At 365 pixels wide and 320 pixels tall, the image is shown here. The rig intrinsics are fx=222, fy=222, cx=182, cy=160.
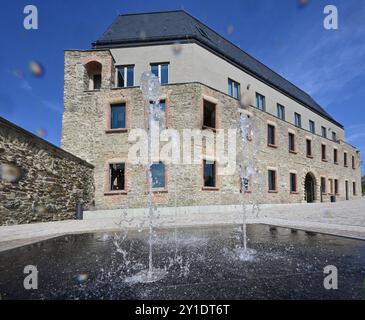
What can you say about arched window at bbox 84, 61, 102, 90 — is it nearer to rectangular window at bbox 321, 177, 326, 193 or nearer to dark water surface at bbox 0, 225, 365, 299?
dark water surface at bbox 0, 225, 365, 299

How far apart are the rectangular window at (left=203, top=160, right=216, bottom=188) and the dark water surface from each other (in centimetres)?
904

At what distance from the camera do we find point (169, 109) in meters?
13.6

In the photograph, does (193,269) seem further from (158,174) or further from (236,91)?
(236,91)

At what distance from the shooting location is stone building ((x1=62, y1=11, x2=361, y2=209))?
13188 millimetres

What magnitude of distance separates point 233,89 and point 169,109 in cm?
629

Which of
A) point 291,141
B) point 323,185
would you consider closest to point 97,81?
point 291,141

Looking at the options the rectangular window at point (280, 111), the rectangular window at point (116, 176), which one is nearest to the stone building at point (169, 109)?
the rectangular window at point (116, 176)

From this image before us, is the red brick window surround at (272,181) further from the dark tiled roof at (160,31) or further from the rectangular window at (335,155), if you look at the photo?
the rectangular window at (335,155)

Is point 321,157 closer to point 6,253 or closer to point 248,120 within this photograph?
point 248,120

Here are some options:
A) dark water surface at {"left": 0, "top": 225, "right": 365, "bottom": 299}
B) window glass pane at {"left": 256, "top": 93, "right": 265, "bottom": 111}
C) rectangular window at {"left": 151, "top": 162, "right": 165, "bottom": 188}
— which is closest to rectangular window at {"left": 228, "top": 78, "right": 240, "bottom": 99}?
window glass pane at {"left": 256, "top": 93, "right": 265, "bottom": 111}

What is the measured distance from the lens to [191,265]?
306 cm

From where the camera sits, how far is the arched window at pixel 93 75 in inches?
589

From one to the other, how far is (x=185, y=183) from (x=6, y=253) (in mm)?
9452
